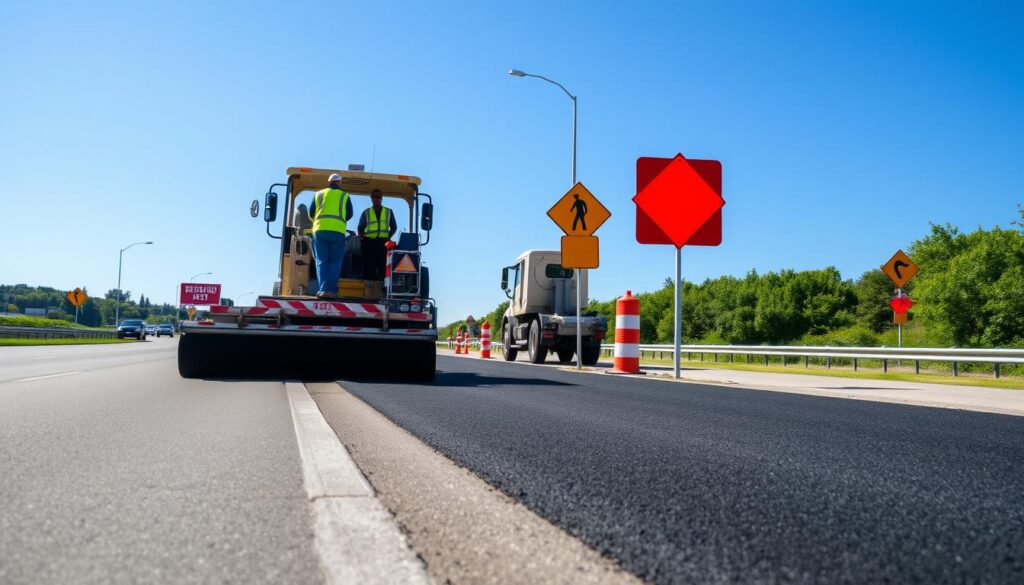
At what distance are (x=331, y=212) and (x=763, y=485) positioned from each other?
7972 mm

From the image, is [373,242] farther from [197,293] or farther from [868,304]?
[868,304]

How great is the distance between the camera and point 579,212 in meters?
14.9

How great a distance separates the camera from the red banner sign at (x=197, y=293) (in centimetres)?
6931

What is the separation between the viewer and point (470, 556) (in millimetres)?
1775

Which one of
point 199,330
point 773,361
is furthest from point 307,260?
point 773,361

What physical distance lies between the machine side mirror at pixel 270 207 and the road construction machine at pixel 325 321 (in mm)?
15

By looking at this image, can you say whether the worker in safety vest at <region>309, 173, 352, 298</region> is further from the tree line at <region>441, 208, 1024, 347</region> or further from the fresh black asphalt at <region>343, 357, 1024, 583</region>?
the tree line at <region>441, 208, 1024, 347</region>

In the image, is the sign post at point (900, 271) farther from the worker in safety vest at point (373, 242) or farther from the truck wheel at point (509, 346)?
the worker in safety vest at point (373, 242)

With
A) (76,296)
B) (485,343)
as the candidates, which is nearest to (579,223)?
(485,343)

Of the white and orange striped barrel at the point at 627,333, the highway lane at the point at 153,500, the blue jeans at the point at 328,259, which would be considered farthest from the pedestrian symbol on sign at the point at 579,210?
the highway lane at the point at 153,500

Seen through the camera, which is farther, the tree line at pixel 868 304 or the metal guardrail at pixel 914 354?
the tree line at pixel 868 304

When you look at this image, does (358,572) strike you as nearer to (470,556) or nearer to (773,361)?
(470,556)

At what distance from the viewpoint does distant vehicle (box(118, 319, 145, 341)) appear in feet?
174

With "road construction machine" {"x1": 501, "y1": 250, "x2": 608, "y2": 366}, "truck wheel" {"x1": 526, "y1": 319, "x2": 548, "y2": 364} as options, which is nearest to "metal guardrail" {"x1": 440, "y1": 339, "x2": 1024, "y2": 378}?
"road construction machine" {"x1": 501, "y1": 250, "x2": 608, "y2": 366}
